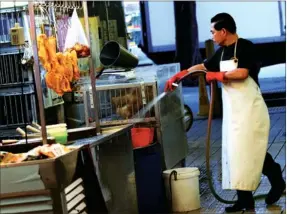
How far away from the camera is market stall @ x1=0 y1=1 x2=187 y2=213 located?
11.1 ft

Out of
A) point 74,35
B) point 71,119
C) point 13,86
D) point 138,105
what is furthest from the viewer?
point 71,119

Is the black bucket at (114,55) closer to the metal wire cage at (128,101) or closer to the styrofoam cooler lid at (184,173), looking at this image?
the metal wire cage at (128,101)

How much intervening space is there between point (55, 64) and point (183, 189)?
2.08 m

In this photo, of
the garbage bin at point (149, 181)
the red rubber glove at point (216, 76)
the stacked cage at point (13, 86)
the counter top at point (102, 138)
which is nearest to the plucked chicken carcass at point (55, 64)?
the counter top at point (102, 138)

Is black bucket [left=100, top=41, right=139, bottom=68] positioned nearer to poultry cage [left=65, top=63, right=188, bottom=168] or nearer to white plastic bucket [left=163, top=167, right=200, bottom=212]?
poultry cage [left=65, top=63, right=188, bottom=168]

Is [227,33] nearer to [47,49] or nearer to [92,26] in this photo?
[47,49]

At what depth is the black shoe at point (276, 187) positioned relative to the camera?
19.2 ft

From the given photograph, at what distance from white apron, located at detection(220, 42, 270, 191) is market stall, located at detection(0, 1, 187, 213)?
2.71 feet

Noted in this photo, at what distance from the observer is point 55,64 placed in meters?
4.44

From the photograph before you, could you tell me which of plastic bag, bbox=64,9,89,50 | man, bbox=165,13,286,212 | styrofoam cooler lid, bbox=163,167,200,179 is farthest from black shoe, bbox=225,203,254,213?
plastic bag, bbox=64,9,89,50

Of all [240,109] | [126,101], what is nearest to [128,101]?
[126,101]

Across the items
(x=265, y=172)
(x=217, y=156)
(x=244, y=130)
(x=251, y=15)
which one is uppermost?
(x=251, y=15)

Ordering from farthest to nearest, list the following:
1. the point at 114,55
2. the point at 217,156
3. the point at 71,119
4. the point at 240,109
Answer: the point at 217,156 → the point at 71,119 → the point at 240,109 → the point at 114,55

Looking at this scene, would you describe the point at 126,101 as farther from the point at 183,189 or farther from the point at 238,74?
the point at 238,74
